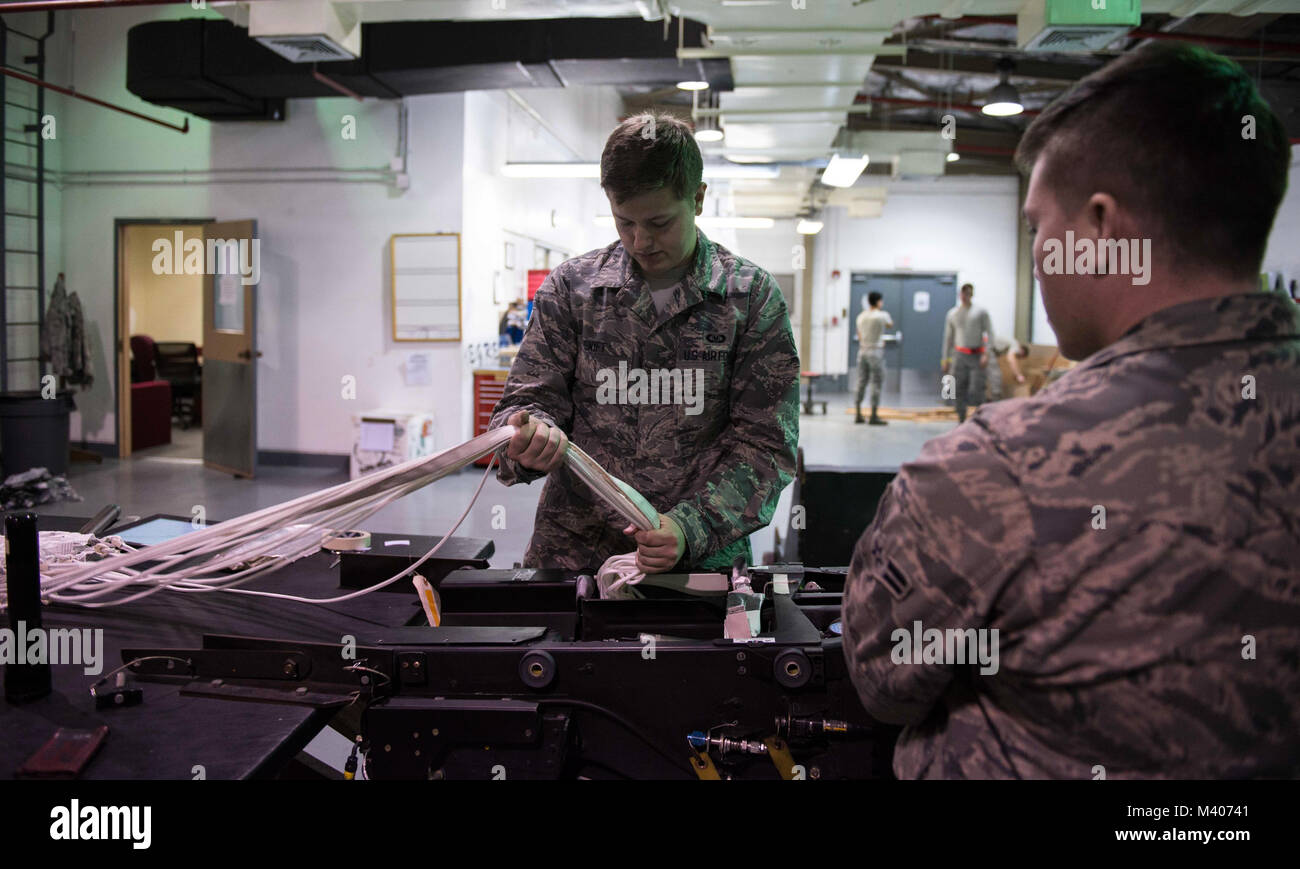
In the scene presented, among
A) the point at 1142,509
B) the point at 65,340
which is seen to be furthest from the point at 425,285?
the point at 1142,509

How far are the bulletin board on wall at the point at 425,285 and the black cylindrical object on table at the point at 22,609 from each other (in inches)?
238

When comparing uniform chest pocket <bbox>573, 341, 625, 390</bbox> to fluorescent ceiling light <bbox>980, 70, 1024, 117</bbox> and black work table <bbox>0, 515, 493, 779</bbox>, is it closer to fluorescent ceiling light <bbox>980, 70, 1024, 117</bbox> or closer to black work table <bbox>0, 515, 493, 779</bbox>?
black work table <bbox>0, 515, 493, 779</bbox>

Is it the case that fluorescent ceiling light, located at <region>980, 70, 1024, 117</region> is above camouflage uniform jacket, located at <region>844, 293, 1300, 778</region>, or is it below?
above

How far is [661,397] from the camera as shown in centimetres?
169

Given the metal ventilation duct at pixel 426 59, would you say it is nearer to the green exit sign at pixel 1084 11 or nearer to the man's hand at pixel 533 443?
the green exit sign at pixel 1084 11

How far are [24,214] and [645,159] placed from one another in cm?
792

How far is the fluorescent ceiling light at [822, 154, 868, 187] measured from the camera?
7.58 metres

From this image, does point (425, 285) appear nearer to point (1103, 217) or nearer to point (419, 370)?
point (419, 370)

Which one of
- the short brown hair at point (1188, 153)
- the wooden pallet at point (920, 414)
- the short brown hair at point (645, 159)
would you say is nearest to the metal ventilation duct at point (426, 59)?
the short brown hair at point (645, 159)

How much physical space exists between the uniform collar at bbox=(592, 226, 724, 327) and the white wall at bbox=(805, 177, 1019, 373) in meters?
14.1

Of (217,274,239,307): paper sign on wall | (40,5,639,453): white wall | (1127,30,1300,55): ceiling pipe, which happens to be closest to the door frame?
(40,5,639,453): white wall
